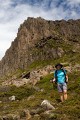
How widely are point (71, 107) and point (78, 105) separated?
0.89 meters

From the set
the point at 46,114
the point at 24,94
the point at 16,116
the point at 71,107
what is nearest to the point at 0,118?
the point at 16,116

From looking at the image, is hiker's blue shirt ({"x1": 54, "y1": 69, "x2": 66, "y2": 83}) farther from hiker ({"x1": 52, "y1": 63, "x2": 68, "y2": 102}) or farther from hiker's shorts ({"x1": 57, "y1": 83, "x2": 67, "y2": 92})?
hiker's shorts ({"x1": 57, "y1": 83, "x2": 67, "y2": 92})

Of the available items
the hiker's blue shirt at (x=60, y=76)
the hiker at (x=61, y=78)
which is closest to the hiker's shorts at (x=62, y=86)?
the hiker at (x=61, y=78)

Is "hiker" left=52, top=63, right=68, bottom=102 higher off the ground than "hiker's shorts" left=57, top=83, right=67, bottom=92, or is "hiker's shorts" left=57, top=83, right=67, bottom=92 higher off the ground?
"hiker" left=52, top=63, right=68, bottom=102

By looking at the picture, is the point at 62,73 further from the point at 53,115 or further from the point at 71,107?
the point at 53,115

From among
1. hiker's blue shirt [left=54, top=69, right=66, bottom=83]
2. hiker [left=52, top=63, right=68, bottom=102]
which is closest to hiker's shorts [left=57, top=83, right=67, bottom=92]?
hiker [left=52, top=63, right=68, bottom=102]

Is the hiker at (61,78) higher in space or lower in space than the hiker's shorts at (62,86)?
higher

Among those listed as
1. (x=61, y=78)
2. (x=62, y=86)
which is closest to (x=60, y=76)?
(x=61, y=78)

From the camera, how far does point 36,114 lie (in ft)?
72.6

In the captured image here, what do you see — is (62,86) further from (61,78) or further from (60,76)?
(60,76)

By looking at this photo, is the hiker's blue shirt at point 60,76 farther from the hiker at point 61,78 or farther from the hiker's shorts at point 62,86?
the hiker's shorts at point 62,86

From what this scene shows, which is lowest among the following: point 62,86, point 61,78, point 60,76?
point 62,86

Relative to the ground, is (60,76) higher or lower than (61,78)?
higher

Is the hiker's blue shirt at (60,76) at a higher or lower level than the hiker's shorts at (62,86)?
higher
